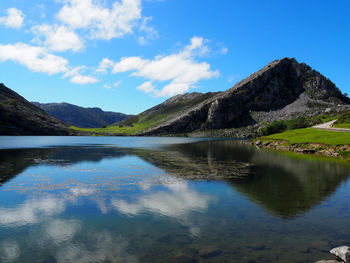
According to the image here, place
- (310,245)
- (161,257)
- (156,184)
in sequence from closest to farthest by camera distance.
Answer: (161,257) → (310,245) → (156,184)

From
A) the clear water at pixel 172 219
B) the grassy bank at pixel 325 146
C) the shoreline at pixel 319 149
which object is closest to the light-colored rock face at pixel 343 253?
the clear water at pixel 172 219

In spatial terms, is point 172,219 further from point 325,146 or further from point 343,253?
point 325,146

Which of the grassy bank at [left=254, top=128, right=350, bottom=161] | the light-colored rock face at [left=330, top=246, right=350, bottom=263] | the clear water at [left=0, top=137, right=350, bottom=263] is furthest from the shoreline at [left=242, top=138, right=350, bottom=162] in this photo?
the light-colored rock face at [left=330, top=246, right=350, bottom=263]

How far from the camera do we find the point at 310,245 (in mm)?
12719

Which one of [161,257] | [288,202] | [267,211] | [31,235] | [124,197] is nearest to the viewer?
[161,257]

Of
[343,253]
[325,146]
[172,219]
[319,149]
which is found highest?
[325,146]

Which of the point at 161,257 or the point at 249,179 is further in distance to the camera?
the point at 249,179

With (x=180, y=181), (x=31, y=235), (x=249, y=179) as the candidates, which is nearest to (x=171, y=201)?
(x=180, y=181)

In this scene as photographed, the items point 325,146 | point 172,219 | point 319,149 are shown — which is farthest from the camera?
point 319,149

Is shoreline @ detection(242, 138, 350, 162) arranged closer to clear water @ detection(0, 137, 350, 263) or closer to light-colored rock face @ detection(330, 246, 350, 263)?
clear water @ detection(0, 137, 350, 263)

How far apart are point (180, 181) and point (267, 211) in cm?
1323

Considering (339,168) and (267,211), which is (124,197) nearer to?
(267,211)

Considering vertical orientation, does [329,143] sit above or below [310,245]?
above

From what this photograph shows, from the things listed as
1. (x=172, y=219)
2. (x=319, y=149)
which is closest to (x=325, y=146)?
(x=319, y=149)
